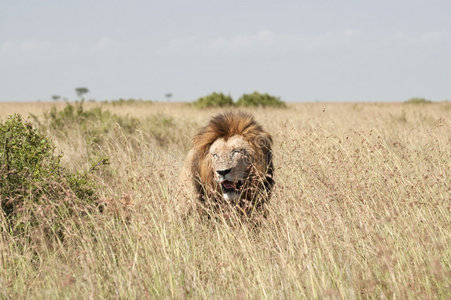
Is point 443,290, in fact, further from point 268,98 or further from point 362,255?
point 268,98

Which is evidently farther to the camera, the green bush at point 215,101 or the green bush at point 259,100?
the green bush at point 259,100

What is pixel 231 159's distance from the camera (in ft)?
14.4

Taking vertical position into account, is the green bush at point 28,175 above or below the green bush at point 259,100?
below

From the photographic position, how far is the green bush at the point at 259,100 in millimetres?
24656

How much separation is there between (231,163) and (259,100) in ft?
68.9

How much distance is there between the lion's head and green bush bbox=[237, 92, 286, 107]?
19.5 m

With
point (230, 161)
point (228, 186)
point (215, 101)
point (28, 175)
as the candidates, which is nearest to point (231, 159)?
point (230, 161)

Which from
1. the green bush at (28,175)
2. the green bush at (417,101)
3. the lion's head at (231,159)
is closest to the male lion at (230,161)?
the lion's head at (231,159)

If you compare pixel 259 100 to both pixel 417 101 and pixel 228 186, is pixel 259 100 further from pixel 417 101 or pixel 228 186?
pixel 228 186

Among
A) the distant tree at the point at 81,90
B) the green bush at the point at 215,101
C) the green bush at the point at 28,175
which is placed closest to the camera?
the green bush at the point at 28,175

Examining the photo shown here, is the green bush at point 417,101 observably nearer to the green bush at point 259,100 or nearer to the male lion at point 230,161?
the green bush at point 259,100

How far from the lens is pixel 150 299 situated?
10.7 feet

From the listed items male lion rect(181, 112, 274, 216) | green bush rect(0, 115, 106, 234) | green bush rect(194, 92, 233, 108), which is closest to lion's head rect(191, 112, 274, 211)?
male lion rect(181, 112, 274, 216)

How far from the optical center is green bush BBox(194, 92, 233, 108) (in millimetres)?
24089
